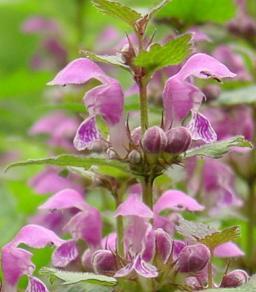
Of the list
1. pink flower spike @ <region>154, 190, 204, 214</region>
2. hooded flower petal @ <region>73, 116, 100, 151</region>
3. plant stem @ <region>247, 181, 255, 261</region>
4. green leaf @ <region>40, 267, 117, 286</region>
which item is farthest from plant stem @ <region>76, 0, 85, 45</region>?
green leaf @ <region>40, 267, 117, 286</region>

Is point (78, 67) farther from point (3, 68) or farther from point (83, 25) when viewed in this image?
point (3, 68)

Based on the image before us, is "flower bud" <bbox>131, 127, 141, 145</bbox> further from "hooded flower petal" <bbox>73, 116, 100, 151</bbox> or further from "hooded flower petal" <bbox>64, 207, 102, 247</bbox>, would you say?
"hooded flower petal" <bbox>64, 207, 102, 247</bbox>

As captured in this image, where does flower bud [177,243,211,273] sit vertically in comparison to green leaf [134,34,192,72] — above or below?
below

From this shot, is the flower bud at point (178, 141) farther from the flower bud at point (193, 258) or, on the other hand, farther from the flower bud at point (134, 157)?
the flower bud at point (193, 258)

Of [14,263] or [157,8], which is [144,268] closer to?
[14,263]

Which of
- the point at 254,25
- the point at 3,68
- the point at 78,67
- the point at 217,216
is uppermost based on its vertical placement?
the point at 78,67

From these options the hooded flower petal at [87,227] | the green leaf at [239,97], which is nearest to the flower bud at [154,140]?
the hooded flower petal at [87,227]

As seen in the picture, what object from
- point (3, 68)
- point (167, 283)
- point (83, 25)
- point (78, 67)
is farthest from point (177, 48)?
point (3, 68)
